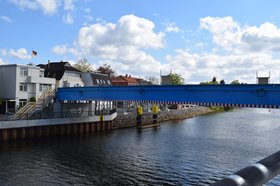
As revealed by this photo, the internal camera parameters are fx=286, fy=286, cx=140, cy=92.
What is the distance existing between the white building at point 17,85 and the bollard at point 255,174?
57246 millimetres

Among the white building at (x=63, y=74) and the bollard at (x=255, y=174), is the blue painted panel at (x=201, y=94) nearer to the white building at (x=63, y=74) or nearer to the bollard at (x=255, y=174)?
the white building at (x=63, y=74)

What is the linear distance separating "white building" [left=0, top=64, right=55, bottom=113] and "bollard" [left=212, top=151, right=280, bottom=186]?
57.2 meters

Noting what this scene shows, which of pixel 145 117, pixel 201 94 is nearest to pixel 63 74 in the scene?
pixel 145 117

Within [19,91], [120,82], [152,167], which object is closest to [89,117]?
[19,91]

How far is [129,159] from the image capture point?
33031mm

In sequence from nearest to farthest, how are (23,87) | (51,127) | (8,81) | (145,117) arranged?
(51,127)
(8,81)
(23,87)
(145,117)

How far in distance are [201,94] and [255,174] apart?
107 feet

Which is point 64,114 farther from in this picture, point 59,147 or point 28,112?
point 59,147

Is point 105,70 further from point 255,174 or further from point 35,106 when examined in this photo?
point 255,174

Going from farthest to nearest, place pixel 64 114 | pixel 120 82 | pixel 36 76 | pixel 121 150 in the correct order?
1. pixel 120 82
2. pixel 36 76
3. pixel 64 114
4. pixel 121 150

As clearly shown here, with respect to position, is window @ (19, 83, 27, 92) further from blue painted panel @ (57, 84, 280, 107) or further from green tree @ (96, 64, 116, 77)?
green tree @ (96, 64, 116, 77)

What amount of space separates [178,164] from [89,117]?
29.4 meters

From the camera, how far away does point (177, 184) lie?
24250mm

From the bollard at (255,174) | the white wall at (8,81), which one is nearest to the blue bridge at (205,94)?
the white wall at (8,81)
